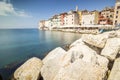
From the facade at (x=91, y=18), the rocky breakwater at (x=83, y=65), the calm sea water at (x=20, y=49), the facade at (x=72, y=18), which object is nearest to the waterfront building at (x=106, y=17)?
the facade at (x=91, y=18)

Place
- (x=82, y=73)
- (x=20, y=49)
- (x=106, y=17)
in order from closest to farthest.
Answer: (x=82, y=73) < (x=20, y=49) < (x=106, y=17)

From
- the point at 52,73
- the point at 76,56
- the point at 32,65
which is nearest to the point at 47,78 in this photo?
the point at 52,73

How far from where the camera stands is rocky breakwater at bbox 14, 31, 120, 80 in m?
4.96

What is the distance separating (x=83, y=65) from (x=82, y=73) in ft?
1.44

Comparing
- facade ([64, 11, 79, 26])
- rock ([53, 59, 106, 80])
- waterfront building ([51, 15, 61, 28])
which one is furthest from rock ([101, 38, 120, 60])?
waterfront building ([51, 15, 61, 28])

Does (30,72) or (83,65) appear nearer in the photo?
(83,65)

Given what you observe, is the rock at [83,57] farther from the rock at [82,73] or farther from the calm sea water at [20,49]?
the calm sea water at [20,49]

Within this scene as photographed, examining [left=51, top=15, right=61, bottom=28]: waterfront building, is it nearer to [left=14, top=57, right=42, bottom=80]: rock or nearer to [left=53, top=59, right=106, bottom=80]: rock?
[left=14, top=57, right=42, bottom=80]: rock

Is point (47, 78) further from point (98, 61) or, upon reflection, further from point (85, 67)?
point (98, 61)

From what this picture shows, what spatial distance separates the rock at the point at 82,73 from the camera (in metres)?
4.80

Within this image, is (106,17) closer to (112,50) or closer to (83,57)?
(112,50)

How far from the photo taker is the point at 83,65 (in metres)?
5.27

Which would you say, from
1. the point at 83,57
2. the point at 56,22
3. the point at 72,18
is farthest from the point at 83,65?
the point at 56,22

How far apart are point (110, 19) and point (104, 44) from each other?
55.5m
